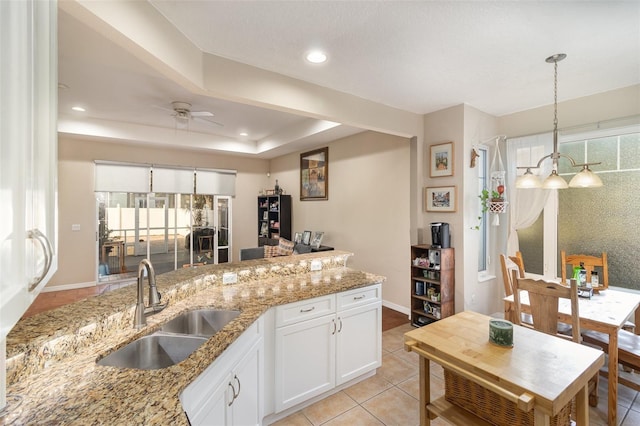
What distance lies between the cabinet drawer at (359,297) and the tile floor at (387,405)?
73cm

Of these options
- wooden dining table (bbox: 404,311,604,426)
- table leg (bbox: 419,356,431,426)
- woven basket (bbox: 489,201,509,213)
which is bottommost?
table leg (bbox: 419,356,431,426)

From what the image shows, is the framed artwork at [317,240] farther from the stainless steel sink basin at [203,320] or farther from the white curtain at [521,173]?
the stainless steel sink basin at [203,320]

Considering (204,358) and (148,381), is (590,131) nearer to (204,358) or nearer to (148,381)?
(204,358)

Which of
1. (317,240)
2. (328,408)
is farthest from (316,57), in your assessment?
(317,240)

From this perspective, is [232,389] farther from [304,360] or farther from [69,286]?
[69,286]

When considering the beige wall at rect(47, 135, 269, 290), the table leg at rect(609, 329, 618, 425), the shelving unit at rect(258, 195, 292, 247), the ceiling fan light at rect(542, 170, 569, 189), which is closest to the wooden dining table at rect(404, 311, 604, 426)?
the table leg at rect(609, 329, 618, 425)

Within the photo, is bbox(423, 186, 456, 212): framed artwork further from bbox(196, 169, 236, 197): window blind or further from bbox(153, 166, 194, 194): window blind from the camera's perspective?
bbox(153, 166, 194, 194): window blind

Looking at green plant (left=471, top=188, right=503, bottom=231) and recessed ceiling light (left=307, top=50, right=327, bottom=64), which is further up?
recessed ceiling light (left=307, top=50, right=327, bottom=64)

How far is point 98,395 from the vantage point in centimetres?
104

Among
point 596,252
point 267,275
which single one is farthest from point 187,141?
point 596,252

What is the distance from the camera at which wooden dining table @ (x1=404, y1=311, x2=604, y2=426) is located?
128 cm

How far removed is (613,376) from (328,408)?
204 cm

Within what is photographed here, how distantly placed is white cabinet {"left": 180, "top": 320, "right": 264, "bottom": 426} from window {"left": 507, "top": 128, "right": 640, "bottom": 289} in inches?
146

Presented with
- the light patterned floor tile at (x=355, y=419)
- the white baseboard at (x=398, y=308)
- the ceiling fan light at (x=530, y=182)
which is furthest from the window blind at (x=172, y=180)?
the ceiling fan light at (x=530, y=182)
